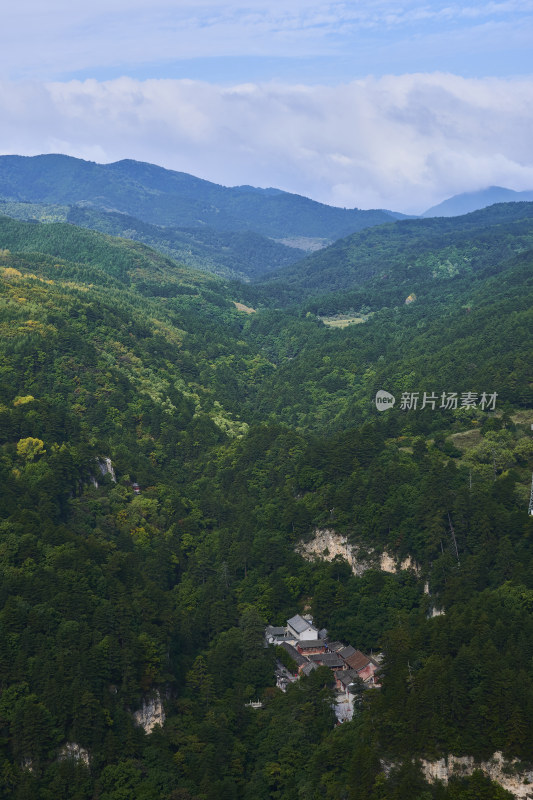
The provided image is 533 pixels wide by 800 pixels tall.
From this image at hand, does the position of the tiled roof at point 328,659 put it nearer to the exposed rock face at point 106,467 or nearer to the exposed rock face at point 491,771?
the exposed rock face at point 491,771

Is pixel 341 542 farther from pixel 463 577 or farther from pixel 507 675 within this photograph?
pixel 507 675

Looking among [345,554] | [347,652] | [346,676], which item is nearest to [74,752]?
[346,676]

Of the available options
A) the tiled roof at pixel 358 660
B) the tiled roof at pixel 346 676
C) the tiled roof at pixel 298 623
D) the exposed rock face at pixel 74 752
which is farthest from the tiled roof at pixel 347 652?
the exposed rock face at pixel 74 752

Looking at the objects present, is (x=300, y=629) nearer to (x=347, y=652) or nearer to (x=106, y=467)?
(x=347, y=652)

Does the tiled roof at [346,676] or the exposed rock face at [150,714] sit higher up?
the tiled roof at [346,676]

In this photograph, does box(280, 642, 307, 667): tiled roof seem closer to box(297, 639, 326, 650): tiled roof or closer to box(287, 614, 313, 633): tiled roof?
box(297, 639, 326, 650): tiled roof

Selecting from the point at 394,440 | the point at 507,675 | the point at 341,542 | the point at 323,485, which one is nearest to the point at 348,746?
the point at 507,675
